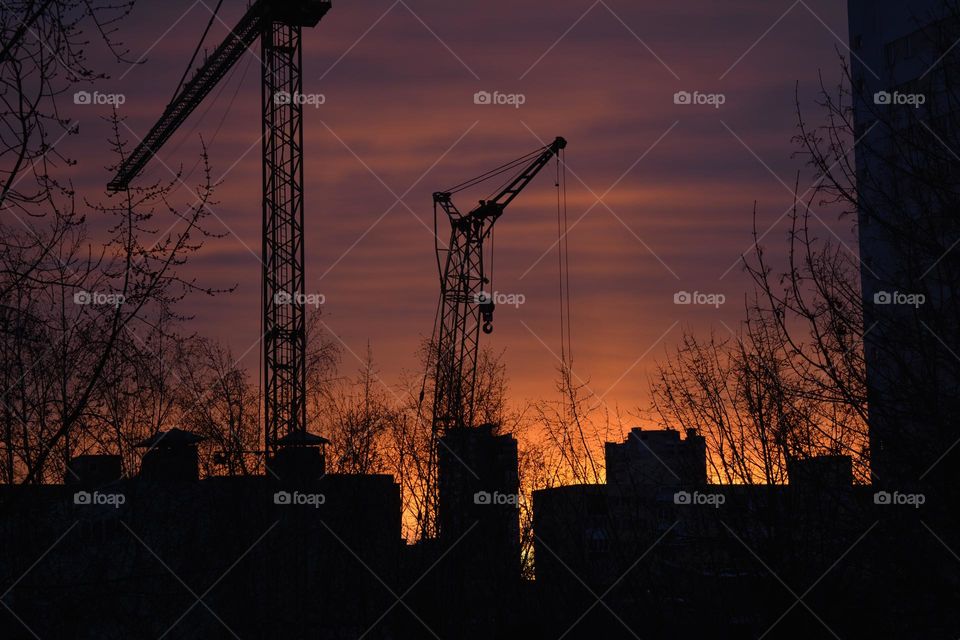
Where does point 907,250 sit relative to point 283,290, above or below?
below

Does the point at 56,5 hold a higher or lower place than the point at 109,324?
higher

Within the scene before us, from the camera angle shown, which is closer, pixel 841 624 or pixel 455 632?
pixel 841 624

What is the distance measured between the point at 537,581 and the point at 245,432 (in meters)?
12.7

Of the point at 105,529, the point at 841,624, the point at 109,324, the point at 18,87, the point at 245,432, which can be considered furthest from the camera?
the point at 245,432

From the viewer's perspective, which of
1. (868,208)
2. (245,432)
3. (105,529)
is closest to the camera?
(868,208)

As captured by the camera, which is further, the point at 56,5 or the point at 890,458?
the point at 890,458

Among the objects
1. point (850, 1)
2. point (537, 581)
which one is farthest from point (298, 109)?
point (537, 581)

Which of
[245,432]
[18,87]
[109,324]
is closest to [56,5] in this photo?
[18,87]

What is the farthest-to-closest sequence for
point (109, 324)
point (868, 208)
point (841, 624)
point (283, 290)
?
1. point (283, 290)
2. point (841, 624)
3. point (868, 208)
4. point (109, 324)

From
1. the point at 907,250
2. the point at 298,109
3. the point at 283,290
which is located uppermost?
the point at 298,109

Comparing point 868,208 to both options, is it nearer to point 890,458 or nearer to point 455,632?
point 890,458

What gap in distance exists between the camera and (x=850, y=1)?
40.6 meters

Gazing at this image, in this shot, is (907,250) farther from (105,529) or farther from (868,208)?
(105,529)

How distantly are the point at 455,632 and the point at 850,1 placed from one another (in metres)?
26.0
